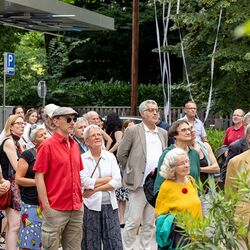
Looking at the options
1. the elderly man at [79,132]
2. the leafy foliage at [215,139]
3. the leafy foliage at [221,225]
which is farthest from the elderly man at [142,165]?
the leafy foliage at [215,139]

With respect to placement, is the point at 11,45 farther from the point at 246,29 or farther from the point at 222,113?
the point at 246,29

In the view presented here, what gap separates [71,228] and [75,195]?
1.18ft

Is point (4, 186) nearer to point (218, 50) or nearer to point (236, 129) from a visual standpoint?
point (236, 129)

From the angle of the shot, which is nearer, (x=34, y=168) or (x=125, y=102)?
(x=34, y=168)

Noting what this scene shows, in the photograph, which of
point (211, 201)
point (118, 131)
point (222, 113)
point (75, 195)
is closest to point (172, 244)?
point (75, 195)

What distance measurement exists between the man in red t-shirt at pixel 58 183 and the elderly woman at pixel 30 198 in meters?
0.68

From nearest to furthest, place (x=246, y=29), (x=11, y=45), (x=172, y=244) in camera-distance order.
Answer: (x=246, y=29)
(x=172, y=244)
(x=11, y=45)

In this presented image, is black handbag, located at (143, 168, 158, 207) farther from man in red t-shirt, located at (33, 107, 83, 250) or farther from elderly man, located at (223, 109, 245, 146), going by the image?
elderly man, located at (223, 109, 245, 146)

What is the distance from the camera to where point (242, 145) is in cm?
1129

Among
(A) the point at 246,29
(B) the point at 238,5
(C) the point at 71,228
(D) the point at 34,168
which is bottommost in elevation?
(C) the point at 71,228

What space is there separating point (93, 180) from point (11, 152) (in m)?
1.45

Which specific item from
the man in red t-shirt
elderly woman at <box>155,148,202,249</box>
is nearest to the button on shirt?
the man in red t-shirt

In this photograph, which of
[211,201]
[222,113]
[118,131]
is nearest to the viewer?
[211,201]

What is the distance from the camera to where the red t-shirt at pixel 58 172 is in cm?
888
